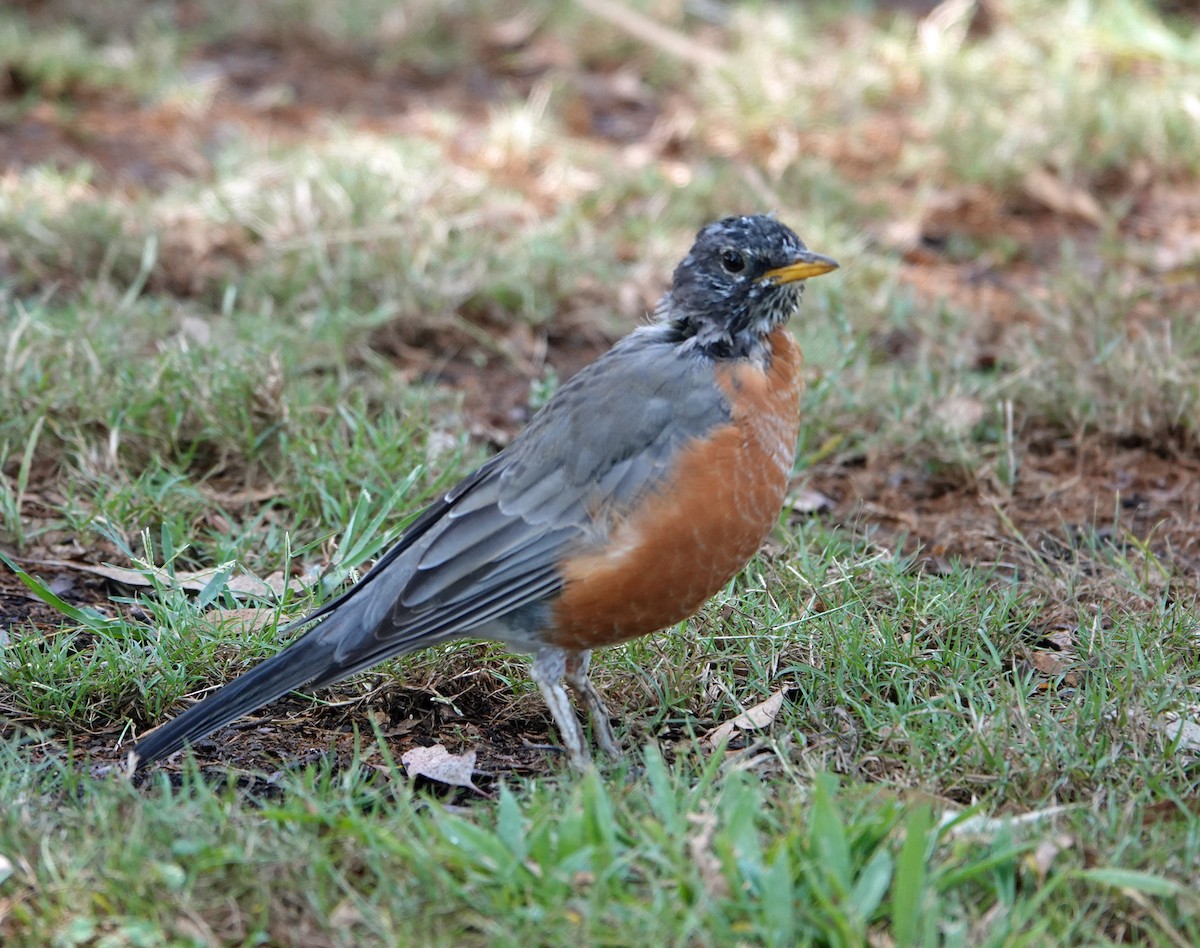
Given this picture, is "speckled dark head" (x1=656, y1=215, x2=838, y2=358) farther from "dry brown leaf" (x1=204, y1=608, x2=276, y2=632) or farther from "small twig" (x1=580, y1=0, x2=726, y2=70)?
"small twig" (x1=580, y1=0, x2=726, y2=70)

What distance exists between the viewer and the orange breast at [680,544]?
12.2 ft

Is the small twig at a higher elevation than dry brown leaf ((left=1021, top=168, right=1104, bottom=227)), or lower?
higher

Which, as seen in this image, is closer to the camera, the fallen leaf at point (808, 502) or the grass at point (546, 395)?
the grass at point (546, 395)

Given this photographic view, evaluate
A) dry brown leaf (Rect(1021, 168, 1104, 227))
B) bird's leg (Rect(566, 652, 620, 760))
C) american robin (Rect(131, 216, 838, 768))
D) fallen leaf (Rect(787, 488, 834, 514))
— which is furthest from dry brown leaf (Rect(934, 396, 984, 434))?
dry brown leaf (Rect(1021, 168, 1104, 227))

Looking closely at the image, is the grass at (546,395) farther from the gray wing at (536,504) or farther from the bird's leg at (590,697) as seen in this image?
the gray wing at (536,504)

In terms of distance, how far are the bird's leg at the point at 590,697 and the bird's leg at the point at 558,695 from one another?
0.03 m

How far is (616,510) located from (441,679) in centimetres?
79

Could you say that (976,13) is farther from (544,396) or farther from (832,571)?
(832,571)

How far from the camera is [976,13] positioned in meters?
10.2

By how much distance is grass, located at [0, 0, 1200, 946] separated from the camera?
2979 millimetres

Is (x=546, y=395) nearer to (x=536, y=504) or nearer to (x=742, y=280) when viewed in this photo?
(x=742, y=280)

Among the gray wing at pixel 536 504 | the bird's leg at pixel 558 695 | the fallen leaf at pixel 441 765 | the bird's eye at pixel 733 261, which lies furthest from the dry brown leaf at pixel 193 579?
the bird's eye at pixel 733 261

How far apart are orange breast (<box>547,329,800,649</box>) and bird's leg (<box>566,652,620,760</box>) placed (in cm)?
13

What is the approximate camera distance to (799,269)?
4.06 m
